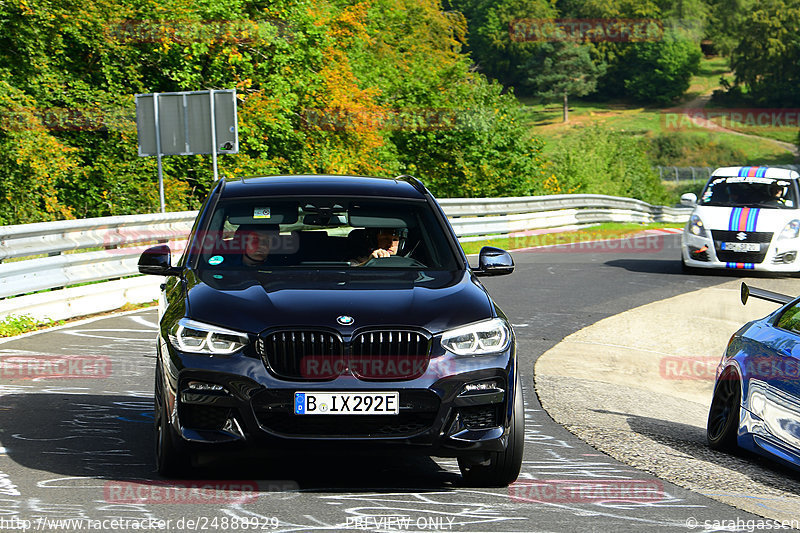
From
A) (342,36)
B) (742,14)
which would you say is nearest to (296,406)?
(342,36)

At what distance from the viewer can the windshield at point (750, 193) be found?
20344 millimetres

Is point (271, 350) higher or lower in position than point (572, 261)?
higher

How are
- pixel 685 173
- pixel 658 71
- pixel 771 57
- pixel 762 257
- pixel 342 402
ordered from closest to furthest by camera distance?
pixel 342 402 < pixel 762 257 < pixel 685 173 < pixel 771 57 < pixel 658 71

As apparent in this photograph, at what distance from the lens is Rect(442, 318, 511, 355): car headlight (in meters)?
5.58

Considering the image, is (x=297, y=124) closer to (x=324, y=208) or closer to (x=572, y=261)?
(x=572, y=261)

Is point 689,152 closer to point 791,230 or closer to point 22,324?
point 791,230

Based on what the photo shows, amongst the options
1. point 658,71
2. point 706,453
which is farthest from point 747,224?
point 658,71

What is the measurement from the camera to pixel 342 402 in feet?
17.8

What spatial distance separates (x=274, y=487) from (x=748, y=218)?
15505 millimetres

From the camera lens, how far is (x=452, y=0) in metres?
162

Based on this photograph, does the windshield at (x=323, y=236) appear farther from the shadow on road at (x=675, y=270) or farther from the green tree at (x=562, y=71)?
the green tree at (x=562, y=71)

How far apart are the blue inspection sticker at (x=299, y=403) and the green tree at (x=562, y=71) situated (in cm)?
14532

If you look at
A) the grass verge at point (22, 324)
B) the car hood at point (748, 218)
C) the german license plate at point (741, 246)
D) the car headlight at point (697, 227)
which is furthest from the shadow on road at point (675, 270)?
the grass verge at point (22, 324)

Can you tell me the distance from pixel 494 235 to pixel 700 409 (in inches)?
705
